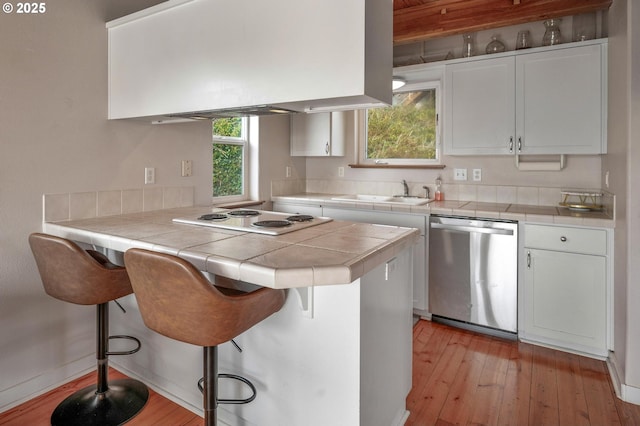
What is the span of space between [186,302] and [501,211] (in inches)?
91.4

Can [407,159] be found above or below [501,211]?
above

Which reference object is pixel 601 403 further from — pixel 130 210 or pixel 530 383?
pixel 130 210

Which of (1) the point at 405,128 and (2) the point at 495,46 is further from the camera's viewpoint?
(1) the point at 405,128

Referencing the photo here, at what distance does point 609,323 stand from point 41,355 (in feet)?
11.2

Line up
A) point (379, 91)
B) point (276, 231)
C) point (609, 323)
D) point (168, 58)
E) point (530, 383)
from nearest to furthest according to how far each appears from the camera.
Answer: point (379, 91) → point (276, 231) → point (168, 58) → point (530, 383) → point (609, 323)

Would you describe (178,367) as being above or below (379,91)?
below

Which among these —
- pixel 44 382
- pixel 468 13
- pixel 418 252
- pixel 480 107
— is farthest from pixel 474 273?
pixel 44 382

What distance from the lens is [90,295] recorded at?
1712 millimetres

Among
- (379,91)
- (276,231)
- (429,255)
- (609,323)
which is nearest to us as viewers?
(379,91)

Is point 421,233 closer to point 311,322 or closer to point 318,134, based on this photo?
point 318,134

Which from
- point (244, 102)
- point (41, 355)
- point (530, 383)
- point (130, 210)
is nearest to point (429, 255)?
point (530, 383)

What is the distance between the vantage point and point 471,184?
346 cm

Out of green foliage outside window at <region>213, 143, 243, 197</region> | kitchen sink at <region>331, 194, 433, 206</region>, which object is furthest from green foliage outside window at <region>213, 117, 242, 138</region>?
kitchen sink at <region>331, 194, 433, 206</region>

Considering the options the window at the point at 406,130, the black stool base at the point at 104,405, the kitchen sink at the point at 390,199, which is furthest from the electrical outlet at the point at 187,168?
the window at the point at 406,130
